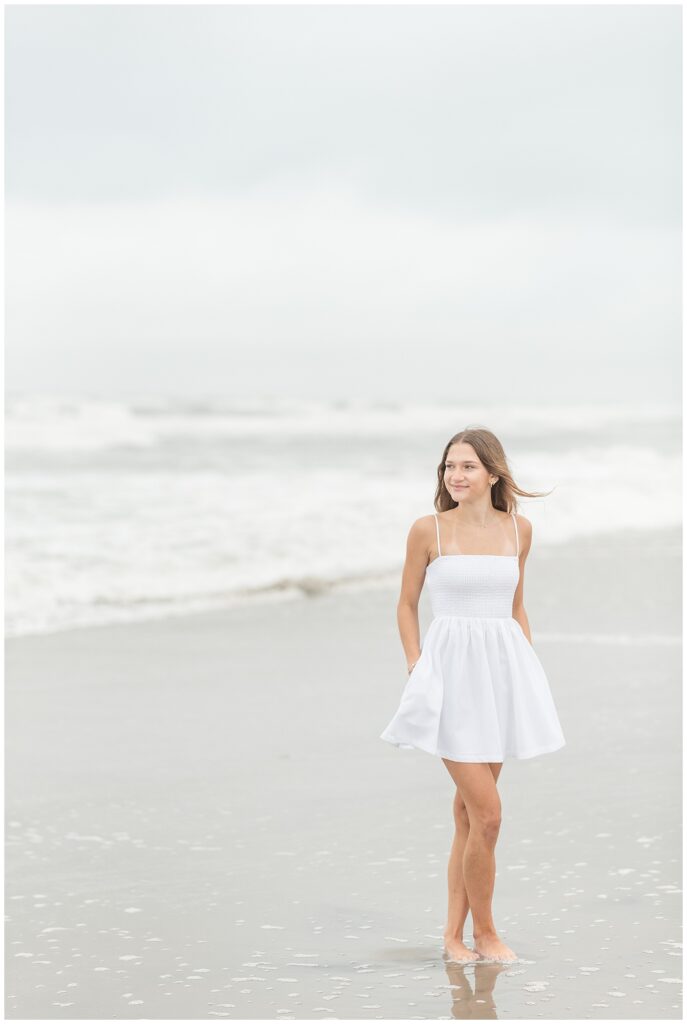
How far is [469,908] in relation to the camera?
4016 millimetres

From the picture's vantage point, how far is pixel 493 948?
3867mm

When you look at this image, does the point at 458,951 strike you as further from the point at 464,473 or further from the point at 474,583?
the point at 464,473

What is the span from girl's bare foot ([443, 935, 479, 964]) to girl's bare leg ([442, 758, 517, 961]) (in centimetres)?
3

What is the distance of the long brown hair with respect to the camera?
13.0ft

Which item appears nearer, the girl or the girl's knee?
the girl

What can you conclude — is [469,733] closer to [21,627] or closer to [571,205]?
[21,627]

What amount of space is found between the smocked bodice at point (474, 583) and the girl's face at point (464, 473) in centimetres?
19

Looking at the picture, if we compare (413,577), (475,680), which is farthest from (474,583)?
(475,680)

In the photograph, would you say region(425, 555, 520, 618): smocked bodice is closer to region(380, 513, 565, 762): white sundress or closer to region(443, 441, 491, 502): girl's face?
region(380, 513, 565, 762): white sundress

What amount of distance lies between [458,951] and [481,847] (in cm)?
31

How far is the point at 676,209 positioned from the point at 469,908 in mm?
28732

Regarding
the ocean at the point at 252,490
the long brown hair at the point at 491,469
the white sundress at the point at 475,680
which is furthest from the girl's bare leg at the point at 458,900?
the ocean at the point at 252,490

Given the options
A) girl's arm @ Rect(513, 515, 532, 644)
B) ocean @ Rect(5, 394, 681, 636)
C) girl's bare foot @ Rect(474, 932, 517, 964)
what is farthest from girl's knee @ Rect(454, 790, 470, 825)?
ocean @ Rect(5, 394, 681, 636)

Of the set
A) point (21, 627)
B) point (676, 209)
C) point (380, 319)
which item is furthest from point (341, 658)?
point (380, 319)
